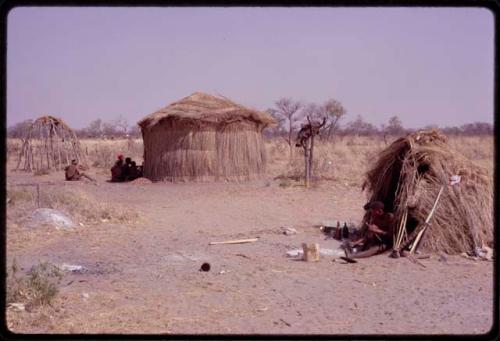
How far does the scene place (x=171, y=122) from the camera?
60.6ft

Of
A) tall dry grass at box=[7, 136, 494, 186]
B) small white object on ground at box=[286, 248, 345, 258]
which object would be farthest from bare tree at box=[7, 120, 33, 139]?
small white object on ground at box=[286, 248, 345, 258]

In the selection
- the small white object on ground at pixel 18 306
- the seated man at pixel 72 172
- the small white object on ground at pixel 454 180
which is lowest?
the small white object on ground at pixel 18 306

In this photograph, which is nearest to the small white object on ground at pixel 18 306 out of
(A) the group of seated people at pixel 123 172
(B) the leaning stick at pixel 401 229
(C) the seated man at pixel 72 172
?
(B) the leaning stick at pixel 401 229

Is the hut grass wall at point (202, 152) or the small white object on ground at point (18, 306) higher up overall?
the hut grass wall at point (202, 152)

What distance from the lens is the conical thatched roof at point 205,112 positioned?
59.5 feet

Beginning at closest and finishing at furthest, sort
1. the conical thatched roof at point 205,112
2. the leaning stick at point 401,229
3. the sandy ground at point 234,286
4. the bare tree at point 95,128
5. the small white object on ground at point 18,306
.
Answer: the sandy ground at point 234,286, the small white object on ground at point 18,306, the leaning stick at point 401,229, the conical thatched roof at point 205,112, the bare tree at point 95,128

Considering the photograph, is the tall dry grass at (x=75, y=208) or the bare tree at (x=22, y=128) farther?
the bare tree at (x=22, y=128)

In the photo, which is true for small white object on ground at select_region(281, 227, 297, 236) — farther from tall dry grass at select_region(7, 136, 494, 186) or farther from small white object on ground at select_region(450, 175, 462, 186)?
small white object on ground at select_region(450, 175, 462, 186)

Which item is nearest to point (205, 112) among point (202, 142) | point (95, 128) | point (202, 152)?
point (202, 142)

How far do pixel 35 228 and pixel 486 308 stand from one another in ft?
22.6

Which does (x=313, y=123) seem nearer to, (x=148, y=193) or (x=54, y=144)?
(x=148, y=193)

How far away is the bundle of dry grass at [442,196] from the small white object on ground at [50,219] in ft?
17.7

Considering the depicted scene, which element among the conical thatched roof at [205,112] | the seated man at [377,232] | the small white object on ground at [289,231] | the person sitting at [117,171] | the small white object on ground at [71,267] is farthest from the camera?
the person sitting at [117,171]

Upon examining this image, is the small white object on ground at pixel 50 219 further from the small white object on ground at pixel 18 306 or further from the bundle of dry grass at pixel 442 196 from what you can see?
the bundle of dry grass at pixel 442 196
